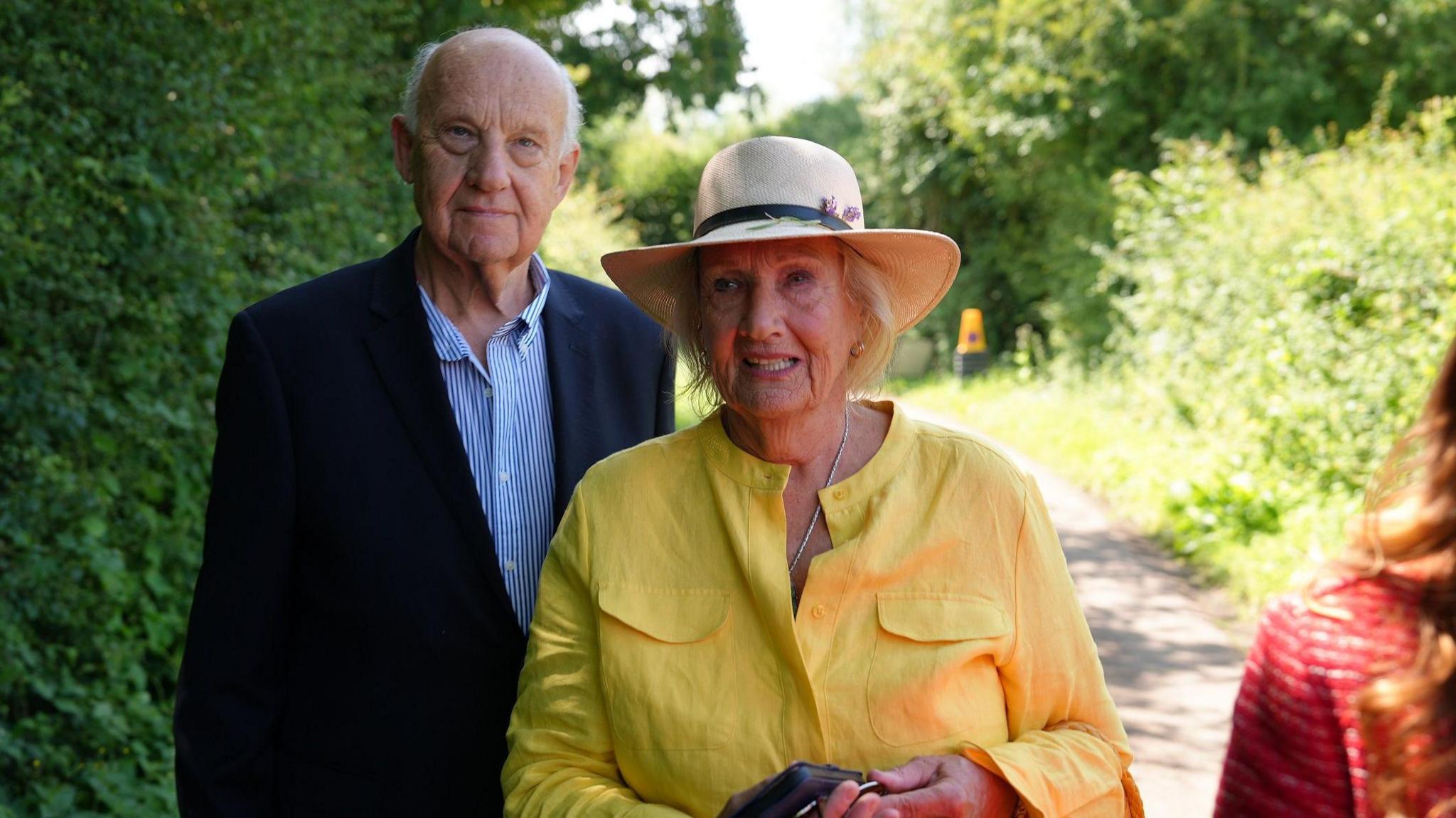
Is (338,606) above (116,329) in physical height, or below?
below

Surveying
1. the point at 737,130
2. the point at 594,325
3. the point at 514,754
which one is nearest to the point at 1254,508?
the point at 594,325

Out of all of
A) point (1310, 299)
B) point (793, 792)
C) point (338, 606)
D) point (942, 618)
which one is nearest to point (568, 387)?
point (338, 606)

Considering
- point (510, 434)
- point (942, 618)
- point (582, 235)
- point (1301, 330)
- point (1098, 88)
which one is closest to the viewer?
point (942, 618)

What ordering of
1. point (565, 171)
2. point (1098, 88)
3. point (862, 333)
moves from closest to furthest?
1. point (862, 333)
2. point (565, 171)
3. point (1098, 88)

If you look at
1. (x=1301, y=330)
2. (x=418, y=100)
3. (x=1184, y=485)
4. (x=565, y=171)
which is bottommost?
(x=1184, y=485)

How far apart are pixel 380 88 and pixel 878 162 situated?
60.3 ft

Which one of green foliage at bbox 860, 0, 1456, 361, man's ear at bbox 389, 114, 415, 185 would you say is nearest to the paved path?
man's ear at bbox 389, 114, 415, 185

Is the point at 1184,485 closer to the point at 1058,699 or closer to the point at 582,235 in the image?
the point at 1058,699

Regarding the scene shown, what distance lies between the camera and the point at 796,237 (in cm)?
232

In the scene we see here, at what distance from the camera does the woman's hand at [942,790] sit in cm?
201

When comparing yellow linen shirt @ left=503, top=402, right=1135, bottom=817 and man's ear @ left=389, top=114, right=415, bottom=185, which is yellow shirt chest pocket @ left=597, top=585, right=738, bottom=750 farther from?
man's ear @ left=389, top=114, right=415, bottom=185

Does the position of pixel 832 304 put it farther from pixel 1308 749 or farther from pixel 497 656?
pixel 1308 749

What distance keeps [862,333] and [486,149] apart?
2.84 ft

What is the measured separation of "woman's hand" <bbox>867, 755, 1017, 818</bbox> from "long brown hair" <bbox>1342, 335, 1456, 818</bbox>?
71 centimetres
